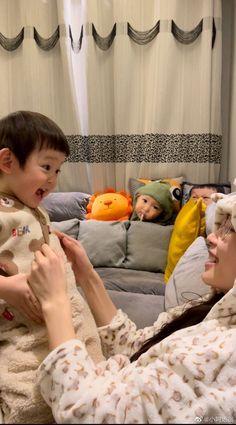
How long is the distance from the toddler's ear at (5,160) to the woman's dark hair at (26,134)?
13mm

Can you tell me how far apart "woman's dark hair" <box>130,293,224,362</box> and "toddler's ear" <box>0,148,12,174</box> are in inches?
22.7

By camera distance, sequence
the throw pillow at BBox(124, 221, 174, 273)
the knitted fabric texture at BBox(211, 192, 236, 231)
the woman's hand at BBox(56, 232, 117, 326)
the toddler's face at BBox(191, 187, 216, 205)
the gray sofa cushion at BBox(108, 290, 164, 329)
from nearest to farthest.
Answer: the knitted fabric texture at BBox(211, 192, 236, 231)
the woman's hand at BBox(56, 232, 117, 326)
the gray sofa cushion at BBox(108, 290, 164, 329)
the throw pillow at BBox(124, 221, 174, 273)
the toddler's face at BBox(191, 187, 216, 205)

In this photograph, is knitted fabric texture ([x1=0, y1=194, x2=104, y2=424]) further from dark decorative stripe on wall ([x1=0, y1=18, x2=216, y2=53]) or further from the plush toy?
dark decorative stripe on wall ([x1=0, y1=18, x2=216, y2=53])

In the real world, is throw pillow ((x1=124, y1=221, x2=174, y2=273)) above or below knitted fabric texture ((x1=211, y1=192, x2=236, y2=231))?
below

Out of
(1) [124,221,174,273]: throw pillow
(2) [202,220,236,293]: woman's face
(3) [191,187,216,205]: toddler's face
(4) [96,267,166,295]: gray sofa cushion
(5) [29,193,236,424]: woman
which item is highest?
(2) [202,220,236,293]: woman's face

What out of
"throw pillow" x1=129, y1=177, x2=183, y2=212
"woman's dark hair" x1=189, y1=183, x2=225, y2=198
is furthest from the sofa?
"woman's dark hair" x1=189, y1=183, x2=225, y2=198

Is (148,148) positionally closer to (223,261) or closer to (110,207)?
(110,207)

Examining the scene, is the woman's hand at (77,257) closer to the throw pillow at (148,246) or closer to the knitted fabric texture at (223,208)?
the knitted fabric texture at (223,208)

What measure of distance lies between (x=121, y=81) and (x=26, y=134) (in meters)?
2.36

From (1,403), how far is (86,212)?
245cm

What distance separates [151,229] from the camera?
2.89 meters

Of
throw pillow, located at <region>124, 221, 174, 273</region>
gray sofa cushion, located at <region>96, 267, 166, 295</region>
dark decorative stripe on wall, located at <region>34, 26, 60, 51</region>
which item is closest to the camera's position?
gray sofa cushion, located at <region>96, 267, 166, 295</region>

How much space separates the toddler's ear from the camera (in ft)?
3.53

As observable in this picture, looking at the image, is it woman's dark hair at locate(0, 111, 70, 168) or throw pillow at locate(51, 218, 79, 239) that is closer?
woman's dark hair at locate(0, 111, 70, 168)
